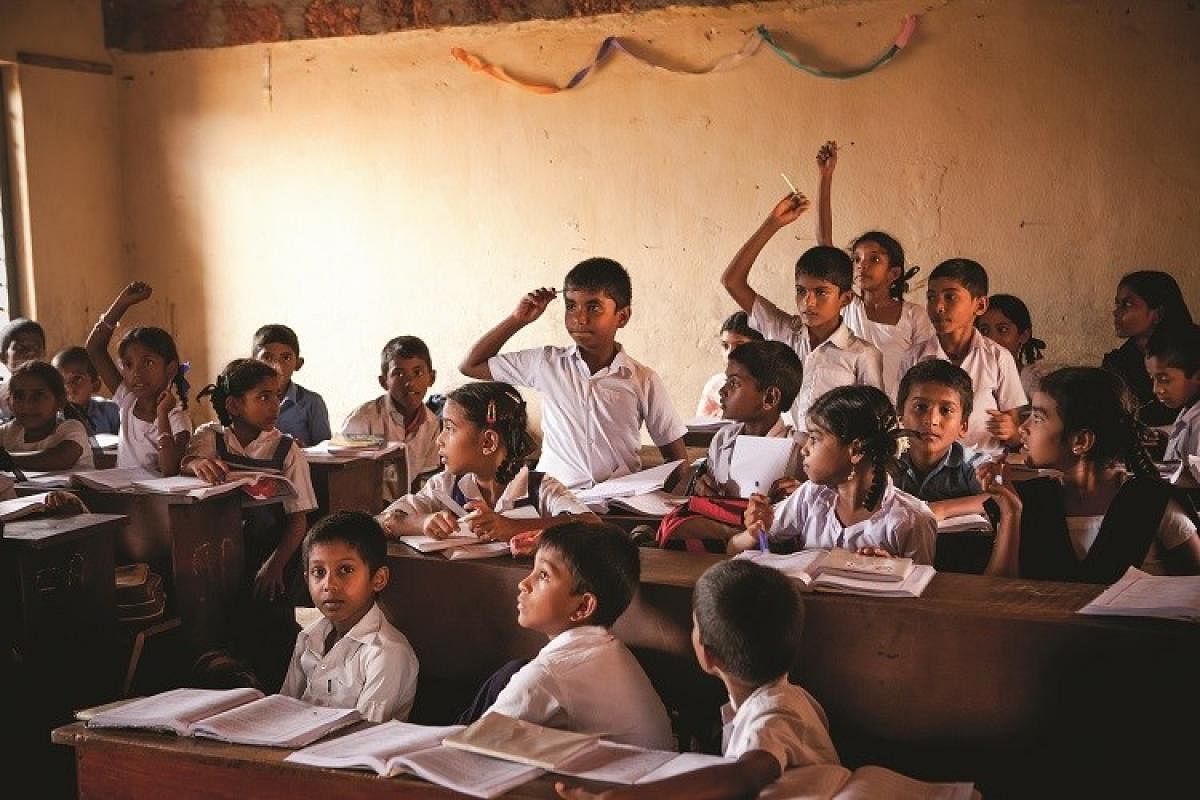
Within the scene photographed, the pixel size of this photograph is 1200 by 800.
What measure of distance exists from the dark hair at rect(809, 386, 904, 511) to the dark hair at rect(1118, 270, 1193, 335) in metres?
2.71

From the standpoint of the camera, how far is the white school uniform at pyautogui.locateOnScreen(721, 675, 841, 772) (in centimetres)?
206

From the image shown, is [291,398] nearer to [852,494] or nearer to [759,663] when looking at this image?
[852,494]

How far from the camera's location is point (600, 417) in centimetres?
417

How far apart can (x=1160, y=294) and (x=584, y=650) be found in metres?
3.67

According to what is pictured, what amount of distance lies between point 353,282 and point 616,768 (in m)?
5.58

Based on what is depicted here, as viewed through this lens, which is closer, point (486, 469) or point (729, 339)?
point (486, 469)

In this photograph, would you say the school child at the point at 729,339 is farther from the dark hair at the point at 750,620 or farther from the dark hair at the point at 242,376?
the dark hair at the point at 750,620

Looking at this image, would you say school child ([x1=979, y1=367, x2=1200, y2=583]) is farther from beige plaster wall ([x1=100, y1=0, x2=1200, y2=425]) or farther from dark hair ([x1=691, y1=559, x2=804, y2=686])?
beige plaster wall ([x1=100, y1=0, x2=1200, y2=425])

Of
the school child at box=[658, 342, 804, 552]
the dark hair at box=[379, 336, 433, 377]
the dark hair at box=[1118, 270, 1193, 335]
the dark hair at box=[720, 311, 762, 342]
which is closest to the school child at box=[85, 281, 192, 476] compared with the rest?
the dark hair at box=[379, 336, 433, 377]

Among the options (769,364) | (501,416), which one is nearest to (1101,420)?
(769,364)

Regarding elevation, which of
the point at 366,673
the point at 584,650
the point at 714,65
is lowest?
the point at 366,673

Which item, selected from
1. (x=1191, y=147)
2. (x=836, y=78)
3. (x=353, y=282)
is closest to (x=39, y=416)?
(x=353, y=282)

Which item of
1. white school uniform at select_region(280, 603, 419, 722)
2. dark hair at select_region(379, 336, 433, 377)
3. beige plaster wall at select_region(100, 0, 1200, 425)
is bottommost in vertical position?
white school uniform at select_region(280, 603, 419, 722)

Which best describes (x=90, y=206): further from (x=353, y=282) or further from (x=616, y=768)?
(x=616, y=768)
